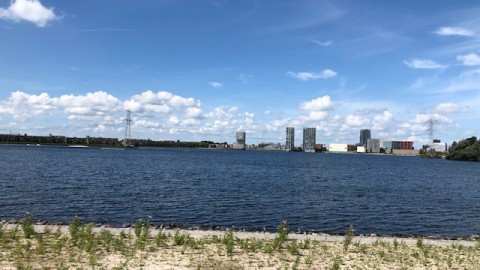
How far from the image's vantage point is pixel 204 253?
62.0 ft

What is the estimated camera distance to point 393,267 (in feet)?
58.5

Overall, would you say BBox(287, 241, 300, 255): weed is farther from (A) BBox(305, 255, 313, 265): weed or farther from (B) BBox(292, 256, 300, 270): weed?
(B) BBox(292, 256, 300, 270): weed

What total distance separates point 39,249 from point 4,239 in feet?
9.90

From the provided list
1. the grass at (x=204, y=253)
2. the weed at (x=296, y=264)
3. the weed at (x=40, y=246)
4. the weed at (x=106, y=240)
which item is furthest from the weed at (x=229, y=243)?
the weed at (x=40, y=246)

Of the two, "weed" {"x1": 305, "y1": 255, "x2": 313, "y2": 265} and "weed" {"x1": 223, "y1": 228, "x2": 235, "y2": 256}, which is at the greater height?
"weed" {"x1": 223, "y1": 228, "x2": 235, "y2": 256}

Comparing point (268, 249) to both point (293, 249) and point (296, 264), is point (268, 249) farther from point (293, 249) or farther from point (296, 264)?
point (296, 264)

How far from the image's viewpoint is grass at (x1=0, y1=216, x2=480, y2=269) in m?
16.8

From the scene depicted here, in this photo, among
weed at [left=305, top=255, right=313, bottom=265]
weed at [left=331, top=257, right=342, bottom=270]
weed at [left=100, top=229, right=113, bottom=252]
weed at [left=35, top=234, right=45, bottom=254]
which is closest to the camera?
weed at [left=331, top=257, right=342, bottom=270]

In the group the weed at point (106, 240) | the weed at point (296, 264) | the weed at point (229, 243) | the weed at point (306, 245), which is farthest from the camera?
the weed at point (306, 245)

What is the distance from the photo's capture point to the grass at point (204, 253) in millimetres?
16797

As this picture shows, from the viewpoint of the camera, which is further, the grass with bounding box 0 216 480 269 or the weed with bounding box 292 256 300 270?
the grass with bounding box 0 216 480 269

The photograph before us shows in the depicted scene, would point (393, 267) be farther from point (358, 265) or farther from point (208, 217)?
point (208, 217)

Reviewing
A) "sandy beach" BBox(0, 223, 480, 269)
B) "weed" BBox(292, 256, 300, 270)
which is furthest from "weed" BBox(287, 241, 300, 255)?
"weed" BBox(292, 256, 300, 270)

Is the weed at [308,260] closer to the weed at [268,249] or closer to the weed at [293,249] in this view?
the weed at [293,249]
